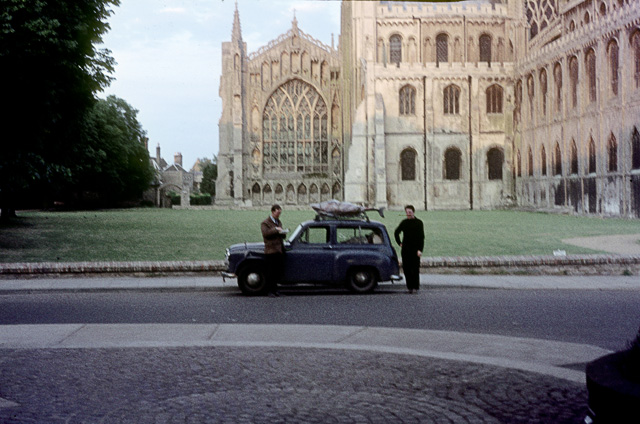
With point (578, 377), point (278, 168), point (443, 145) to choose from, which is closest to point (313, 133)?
point (278, 168)

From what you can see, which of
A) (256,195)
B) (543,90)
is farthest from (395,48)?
(256,195)

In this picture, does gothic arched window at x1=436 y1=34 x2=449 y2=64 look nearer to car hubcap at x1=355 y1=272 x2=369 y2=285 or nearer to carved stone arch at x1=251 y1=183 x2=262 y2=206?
carved stone arch at x1=251 y1=183 x2=262 y2=206

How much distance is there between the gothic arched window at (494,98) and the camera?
57469mm

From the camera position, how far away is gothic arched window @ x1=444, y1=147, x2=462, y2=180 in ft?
189

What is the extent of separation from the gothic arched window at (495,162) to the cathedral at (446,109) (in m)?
0.08

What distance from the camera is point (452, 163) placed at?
57.9 metres

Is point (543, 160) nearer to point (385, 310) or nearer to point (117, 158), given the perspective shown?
point (117, 158)

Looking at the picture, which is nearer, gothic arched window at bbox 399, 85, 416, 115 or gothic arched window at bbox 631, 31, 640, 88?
gothic arched window at bbox 631, 31, 640, 88

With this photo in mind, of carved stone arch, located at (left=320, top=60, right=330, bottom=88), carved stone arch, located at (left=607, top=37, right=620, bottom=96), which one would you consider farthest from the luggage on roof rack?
carved stone arch, located at (left=320, top=60, right=330, bottom=88)

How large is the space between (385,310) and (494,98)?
163 feet

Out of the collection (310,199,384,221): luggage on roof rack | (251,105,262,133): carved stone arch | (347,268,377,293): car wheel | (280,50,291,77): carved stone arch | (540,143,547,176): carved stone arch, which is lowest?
(347,268,377,293): car wheel

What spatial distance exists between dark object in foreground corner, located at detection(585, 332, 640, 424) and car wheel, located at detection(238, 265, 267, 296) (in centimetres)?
1022

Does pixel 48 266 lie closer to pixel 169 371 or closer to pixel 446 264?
pixel 446 264

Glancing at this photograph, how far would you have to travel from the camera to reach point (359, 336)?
8289 millimetres
